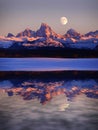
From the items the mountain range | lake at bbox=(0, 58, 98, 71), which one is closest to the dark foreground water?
lake at bbox=(0, 58, 98, 71)

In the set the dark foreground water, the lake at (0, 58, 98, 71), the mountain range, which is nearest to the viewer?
the dark foreground water

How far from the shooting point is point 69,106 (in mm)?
6059

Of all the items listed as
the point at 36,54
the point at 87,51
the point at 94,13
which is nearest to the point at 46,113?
the point at 94,13

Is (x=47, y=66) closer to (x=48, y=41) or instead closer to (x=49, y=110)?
(x=48, y=41)

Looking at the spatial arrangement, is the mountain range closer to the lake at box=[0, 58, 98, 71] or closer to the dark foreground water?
the lake at box=[0, 58, 98, 71]

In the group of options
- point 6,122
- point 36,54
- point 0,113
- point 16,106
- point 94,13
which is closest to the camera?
point 6,122

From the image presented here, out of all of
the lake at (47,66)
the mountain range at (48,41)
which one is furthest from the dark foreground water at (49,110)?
the mountain range at (48,41)

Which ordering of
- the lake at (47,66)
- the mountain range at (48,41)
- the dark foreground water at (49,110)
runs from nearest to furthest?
the dark foreground water at (49,110), the lake at (47,66), the mountain range at (48,41)

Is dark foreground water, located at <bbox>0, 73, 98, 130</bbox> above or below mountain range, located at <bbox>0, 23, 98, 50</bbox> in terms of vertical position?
below

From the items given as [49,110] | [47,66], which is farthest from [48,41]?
[49,110]

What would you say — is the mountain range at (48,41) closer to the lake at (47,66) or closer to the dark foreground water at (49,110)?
the lake at (47,66)

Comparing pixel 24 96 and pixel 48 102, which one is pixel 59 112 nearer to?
pixel 48 102

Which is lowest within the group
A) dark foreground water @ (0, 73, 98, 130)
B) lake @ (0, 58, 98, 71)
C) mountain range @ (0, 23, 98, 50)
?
lake @ (0, 58, 98, 71)

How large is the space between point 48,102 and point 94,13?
14.3 metres
